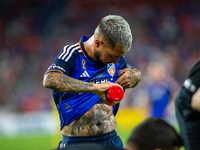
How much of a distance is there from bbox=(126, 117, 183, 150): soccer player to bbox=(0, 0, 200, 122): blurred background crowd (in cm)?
1085

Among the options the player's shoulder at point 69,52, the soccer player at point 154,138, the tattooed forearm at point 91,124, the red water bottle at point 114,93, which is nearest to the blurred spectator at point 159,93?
the tattooed forearm at point 91,124

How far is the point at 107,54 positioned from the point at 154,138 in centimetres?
128

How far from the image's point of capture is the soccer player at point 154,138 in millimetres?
1693

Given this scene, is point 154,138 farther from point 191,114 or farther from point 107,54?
point 107,54

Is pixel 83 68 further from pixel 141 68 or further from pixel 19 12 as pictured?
pixel 19 12

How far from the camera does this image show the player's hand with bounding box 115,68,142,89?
9.76 ft

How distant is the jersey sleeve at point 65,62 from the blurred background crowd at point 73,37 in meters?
9.99

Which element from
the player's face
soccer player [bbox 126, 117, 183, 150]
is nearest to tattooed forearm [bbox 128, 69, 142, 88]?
the player's face

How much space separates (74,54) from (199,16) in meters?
14.8

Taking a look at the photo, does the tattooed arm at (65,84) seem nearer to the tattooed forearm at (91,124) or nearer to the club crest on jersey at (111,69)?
the tattooed forearm at (91,124)

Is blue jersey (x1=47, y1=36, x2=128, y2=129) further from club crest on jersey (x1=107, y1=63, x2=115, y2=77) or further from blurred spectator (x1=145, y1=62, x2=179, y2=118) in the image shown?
blurred spectator (x1=145, y1=62, x2=179, y2=118)

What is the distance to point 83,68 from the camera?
9.49 ft

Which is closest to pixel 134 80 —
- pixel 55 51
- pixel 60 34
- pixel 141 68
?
pixel 141 68

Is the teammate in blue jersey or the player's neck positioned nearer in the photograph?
the teammate in blue jersey
